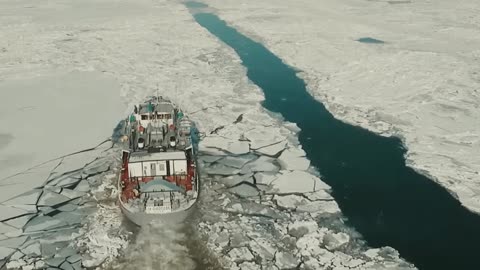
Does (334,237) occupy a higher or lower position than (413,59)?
lower

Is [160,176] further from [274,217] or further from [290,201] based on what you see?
[290,201]

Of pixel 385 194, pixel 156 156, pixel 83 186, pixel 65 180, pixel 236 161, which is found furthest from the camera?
pixel 236 161

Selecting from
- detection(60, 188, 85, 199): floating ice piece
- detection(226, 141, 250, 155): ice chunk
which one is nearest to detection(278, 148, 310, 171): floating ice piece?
detection(226, 141, 250, 155): ice chunk

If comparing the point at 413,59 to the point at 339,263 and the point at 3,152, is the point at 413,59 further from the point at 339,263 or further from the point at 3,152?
the point at 3,152

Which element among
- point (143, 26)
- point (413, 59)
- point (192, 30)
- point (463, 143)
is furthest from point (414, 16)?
point (463, 143)

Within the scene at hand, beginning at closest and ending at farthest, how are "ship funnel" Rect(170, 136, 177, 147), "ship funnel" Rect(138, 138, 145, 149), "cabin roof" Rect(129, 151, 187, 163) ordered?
"cabin roof" Rect(129, 151, 187, 163) → "ship funnel" Rect(138, 138, 145, 149) → "ship funnel" Rect(170, 136, 177, 147)

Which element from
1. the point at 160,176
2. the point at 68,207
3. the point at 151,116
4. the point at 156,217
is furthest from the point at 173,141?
the point at 68,207

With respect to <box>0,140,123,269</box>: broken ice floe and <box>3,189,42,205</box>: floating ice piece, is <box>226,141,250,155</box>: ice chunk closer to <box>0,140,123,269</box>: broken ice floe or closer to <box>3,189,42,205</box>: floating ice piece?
<box>0,140,123,269</box>: broken ice floe
